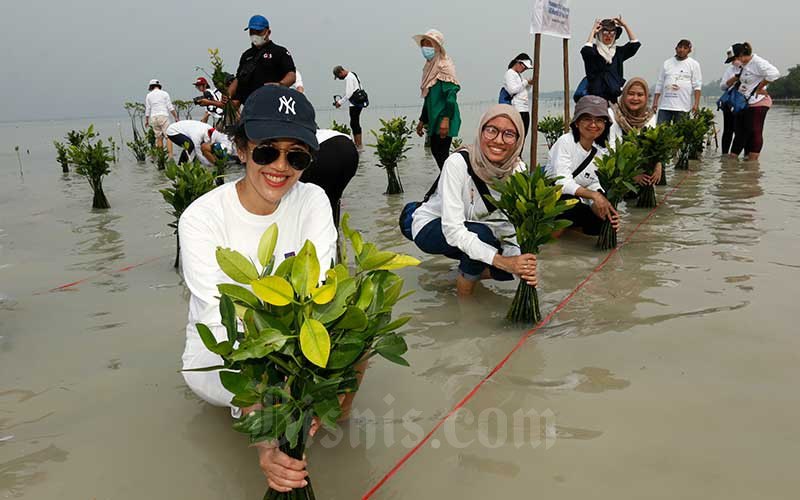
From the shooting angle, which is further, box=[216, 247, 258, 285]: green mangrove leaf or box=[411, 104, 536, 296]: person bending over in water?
box=[411, 104, 536, 296]: person bending over in water

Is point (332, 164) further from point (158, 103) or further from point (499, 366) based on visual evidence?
point (158, 103)

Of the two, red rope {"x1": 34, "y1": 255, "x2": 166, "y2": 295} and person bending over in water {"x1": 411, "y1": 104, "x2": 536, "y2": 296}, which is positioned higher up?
person bending over in water {"x1": 411, "y1": 104, "x2": 536, "y2": 296}

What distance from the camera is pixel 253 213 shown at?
2283 millimetres

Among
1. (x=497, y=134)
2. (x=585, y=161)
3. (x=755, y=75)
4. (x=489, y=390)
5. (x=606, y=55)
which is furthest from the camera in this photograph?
(x=755, y=75)

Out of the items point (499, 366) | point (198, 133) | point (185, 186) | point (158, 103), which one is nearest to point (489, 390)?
point (499, 366)

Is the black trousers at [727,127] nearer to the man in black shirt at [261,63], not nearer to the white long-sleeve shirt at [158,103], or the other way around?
the man in black shirt at [261,63]

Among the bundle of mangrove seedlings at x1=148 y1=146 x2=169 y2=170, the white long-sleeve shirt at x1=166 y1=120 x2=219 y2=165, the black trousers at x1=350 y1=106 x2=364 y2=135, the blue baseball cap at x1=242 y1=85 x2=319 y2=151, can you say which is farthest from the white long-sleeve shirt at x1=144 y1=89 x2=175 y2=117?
the blue baseball cap at x1=242 y1=85 x2=319 y2=151

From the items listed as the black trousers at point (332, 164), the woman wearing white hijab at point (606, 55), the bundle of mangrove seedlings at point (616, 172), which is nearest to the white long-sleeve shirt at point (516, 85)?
the woman wearing white hijab at point (606, 55)

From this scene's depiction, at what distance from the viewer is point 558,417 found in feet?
7.38

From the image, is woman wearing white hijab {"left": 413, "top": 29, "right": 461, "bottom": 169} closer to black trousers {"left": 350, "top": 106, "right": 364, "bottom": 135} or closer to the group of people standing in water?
the group of people standing in water

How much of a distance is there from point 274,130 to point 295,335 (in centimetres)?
89

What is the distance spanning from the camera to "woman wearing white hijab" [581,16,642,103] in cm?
634

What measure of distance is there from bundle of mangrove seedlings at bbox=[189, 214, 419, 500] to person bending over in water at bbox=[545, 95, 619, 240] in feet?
10.4

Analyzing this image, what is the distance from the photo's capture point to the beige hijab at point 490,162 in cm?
336
